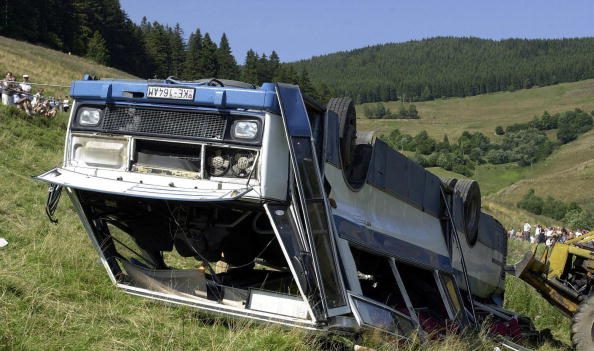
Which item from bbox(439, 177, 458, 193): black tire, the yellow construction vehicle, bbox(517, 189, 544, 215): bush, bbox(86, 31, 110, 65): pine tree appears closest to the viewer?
bbox(439, 177, 458, 193): black tire

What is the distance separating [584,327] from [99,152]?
6544 mm

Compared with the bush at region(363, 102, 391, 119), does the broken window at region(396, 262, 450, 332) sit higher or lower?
higher

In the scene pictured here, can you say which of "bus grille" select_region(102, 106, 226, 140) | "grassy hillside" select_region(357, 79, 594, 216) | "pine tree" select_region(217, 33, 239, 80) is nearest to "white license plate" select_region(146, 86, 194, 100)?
"bus grille" select_region(102, 106, 226, 140)

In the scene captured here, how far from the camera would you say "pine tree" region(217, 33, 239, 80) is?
90062mm

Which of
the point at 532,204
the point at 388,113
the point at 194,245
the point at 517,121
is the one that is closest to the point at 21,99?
the point at 194,245

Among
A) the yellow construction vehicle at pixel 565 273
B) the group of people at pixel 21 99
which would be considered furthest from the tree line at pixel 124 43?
the yellow construction vehicle at pixel 565 273

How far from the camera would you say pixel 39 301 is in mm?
5773

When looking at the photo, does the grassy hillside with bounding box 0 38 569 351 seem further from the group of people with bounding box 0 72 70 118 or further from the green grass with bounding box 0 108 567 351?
the group of people with bounding box 0 72 70 118

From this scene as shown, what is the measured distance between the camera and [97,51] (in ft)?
266

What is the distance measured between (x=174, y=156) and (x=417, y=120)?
138 metres

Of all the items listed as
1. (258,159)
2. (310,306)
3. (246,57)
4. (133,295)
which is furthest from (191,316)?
(246,57)

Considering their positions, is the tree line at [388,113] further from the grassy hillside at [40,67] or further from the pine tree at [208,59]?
the grassy hillside at [40,67]

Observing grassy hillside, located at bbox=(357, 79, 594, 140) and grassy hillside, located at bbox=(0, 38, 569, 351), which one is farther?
grassy hillside, located at bbox=(357, 79, 594, 140)

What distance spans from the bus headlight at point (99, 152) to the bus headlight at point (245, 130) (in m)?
0.97
